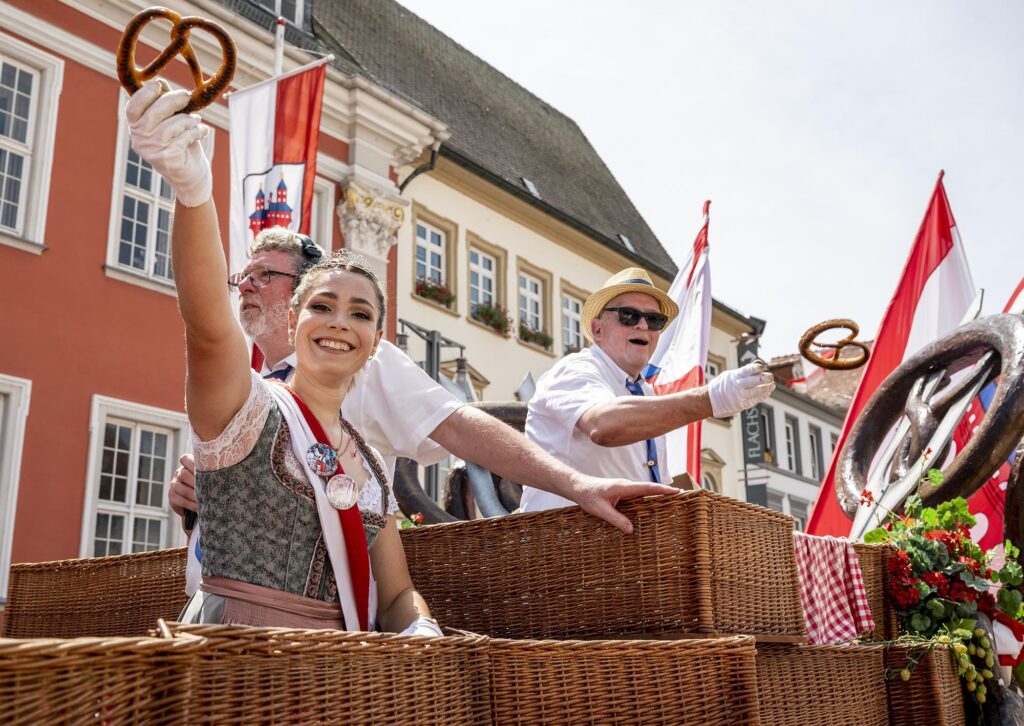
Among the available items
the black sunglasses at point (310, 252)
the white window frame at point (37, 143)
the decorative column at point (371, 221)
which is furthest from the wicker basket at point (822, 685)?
the decorative column at point (371, 221)

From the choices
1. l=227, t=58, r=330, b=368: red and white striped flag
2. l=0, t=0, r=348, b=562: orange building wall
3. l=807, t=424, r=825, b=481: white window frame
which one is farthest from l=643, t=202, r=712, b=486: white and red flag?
l=807, t=424, r=825, b=481: white window frame

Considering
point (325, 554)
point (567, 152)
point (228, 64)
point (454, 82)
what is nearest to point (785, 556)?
point (325, 554)

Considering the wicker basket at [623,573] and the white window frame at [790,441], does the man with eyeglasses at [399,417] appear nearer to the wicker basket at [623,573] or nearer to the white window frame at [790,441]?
the wicker basket at [623,573]

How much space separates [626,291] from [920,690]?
156 cm

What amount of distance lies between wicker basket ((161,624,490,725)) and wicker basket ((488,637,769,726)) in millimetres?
63

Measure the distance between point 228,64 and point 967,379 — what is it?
4.72 metres

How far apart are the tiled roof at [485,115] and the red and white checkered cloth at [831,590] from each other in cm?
1301

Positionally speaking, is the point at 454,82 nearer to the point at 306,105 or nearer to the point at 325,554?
the point at 306,105

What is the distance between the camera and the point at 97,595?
137 inches

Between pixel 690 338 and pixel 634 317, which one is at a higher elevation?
pixel 690 338

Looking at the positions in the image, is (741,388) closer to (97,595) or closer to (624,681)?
(624,681)

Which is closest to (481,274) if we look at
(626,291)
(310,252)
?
(626,291)

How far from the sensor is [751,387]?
286 cm

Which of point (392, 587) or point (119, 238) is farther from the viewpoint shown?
point (119, 238)
